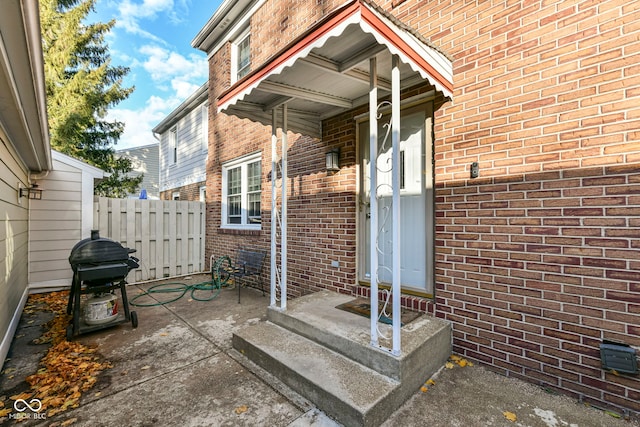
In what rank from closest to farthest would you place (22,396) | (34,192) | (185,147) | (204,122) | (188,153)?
(22,396), (34,192), (204,122), (188,153), (185,147)

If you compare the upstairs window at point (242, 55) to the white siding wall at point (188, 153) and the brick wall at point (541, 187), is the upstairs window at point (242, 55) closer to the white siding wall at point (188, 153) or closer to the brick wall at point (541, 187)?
the white siding wall at point (188, 153)

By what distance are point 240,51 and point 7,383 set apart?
7.14m

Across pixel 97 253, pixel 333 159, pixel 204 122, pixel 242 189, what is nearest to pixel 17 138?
pixel 97 253

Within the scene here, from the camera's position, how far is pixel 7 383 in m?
2.54

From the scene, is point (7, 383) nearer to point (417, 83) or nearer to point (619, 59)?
point (417, 83)

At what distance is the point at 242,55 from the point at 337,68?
17.4 feet

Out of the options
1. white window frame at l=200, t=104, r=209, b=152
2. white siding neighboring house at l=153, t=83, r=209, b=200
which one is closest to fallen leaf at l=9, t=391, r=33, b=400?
white siding neighboring house at l=153, t=83, r=209, b=200

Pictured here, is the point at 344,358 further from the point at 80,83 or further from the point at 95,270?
the point at 80,83

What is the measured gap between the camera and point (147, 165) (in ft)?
55.0

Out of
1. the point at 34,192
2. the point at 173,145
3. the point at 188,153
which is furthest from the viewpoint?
the point at 173,145

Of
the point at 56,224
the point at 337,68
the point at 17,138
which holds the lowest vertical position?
the point at 56,224

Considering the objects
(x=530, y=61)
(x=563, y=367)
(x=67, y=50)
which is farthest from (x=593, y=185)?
(x=67, y=50)

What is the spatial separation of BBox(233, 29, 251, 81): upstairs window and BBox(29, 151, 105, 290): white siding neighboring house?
12.9ft

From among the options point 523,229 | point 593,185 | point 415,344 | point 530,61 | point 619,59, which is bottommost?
point 415,344
